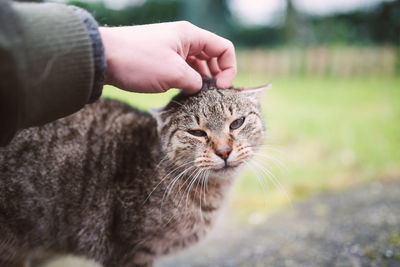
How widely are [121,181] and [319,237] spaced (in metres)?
1.77

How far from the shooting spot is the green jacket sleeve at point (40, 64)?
118cm

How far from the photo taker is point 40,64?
1266 millimetres

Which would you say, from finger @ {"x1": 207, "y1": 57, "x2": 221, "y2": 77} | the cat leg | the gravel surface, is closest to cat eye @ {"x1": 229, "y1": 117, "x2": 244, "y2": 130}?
finger @ {"x1": 207, "y1": 57, "x2": 221, "y2": 77}

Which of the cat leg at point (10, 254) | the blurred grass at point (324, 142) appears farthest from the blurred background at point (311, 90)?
the cat leg at point (10, 254)

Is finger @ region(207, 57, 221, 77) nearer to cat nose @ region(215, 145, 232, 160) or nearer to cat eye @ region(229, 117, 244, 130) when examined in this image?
cat eye @ region(229, 117, 244, 130)

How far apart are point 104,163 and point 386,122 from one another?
192 inches

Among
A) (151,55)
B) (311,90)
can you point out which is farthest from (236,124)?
(311,90)

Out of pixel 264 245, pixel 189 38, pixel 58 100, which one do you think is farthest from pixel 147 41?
pixel 264 245

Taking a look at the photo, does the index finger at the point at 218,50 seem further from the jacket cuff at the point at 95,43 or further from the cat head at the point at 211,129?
the jacket cuff at the point at 95,43

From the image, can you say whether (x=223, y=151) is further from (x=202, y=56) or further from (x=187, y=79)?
(x=202, y=56)

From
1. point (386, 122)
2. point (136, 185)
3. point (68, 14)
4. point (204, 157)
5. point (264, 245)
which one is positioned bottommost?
point (386, 122)

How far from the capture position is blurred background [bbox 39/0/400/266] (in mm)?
3955

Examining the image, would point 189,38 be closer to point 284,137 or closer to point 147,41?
point 147,41

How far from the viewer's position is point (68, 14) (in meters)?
1.37
